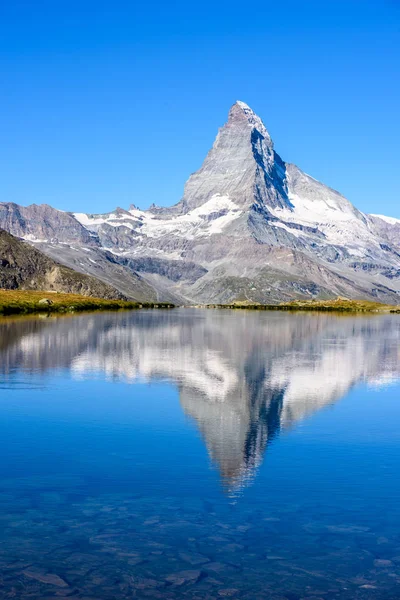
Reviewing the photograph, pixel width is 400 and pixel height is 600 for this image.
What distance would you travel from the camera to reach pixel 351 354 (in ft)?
305

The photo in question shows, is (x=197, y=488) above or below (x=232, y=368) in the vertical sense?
below

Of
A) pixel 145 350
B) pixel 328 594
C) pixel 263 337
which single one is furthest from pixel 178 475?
pixel 263 337

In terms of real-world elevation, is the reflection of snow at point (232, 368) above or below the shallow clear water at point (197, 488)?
above

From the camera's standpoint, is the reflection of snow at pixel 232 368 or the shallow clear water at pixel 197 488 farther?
the reflection of snow at pixel 232 368

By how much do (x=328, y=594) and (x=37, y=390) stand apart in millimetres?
37941

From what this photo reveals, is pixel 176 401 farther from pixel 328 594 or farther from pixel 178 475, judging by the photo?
pixel 328 594

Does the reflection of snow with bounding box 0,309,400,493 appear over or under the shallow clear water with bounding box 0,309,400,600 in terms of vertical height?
over

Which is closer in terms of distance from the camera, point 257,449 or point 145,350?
point 257,449

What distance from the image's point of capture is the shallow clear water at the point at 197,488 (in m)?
20.8

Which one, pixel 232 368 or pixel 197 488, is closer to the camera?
pixel 197 488

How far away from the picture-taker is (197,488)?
95.0 feet

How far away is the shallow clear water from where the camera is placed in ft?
68.1

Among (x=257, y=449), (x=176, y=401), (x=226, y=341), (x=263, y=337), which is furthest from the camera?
(x=263, y=337)

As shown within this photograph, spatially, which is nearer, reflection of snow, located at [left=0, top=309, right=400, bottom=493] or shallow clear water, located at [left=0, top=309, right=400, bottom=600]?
shallow clear water, located at [left=0, top=309, right=400, bottom=600]
